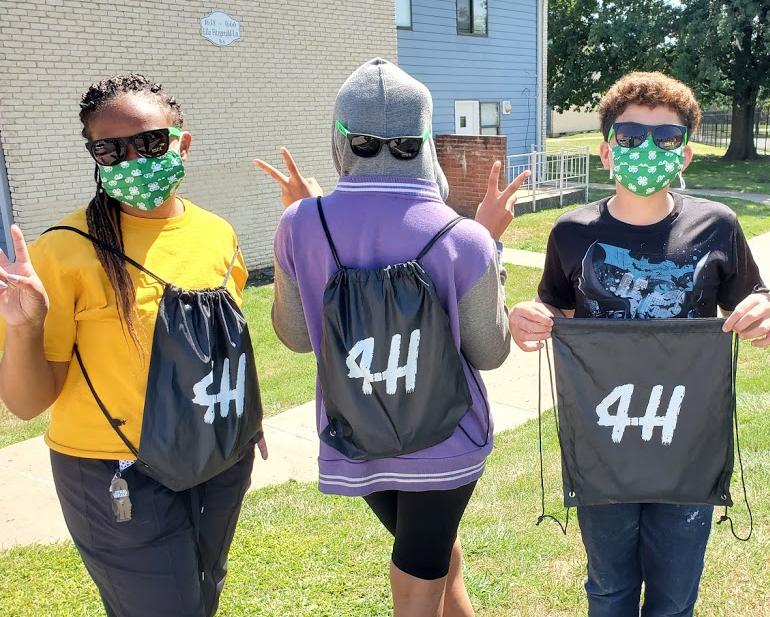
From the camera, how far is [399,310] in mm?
1947

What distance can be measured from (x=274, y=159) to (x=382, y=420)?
9992 mm

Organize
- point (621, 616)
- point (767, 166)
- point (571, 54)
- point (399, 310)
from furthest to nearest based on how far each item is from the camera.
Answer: point (571, 54) → point (767, 166) → point (621, 616) → point (399, 310)

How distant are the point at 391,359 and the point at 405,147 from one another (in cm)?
61

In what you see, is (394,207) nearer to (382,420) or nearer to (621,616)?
(382,420)

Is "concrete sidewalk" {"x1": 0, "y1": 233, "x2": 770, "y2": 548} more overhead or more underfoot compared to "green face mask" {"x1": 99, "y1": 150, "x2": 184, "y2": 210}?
more underfoot

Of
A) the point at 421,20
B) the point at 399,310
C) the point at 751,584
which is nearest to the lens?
the point at 399,310

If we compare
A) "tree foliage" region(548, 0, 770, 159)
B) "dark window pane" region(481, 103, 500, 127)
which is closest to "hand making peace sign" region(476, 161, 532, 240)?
"dark window pane" region(481, 103, 500, 127)

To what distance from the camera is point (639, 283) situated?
236 centimetres

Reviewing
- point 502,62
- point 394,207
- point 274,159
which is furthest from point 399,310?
point 502,62

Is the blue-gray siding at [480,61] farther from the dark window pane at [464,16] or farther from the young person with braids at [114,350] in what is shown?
the young person with braids at [114,350]

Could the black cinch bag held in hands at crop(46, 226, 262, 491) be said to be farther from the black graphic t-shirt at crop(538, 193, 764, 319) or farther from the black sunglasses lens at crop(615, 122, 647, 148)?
the black sunglasses lens at crop(615, 122, 647, 148)

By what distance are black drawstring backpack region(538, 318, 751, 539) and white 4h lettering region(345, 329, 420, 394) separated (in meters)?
0.62

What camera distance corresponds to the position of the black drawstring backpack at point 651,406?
2350 millimetres

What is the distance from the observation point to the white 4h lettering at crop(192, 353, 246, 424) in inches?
84.0
